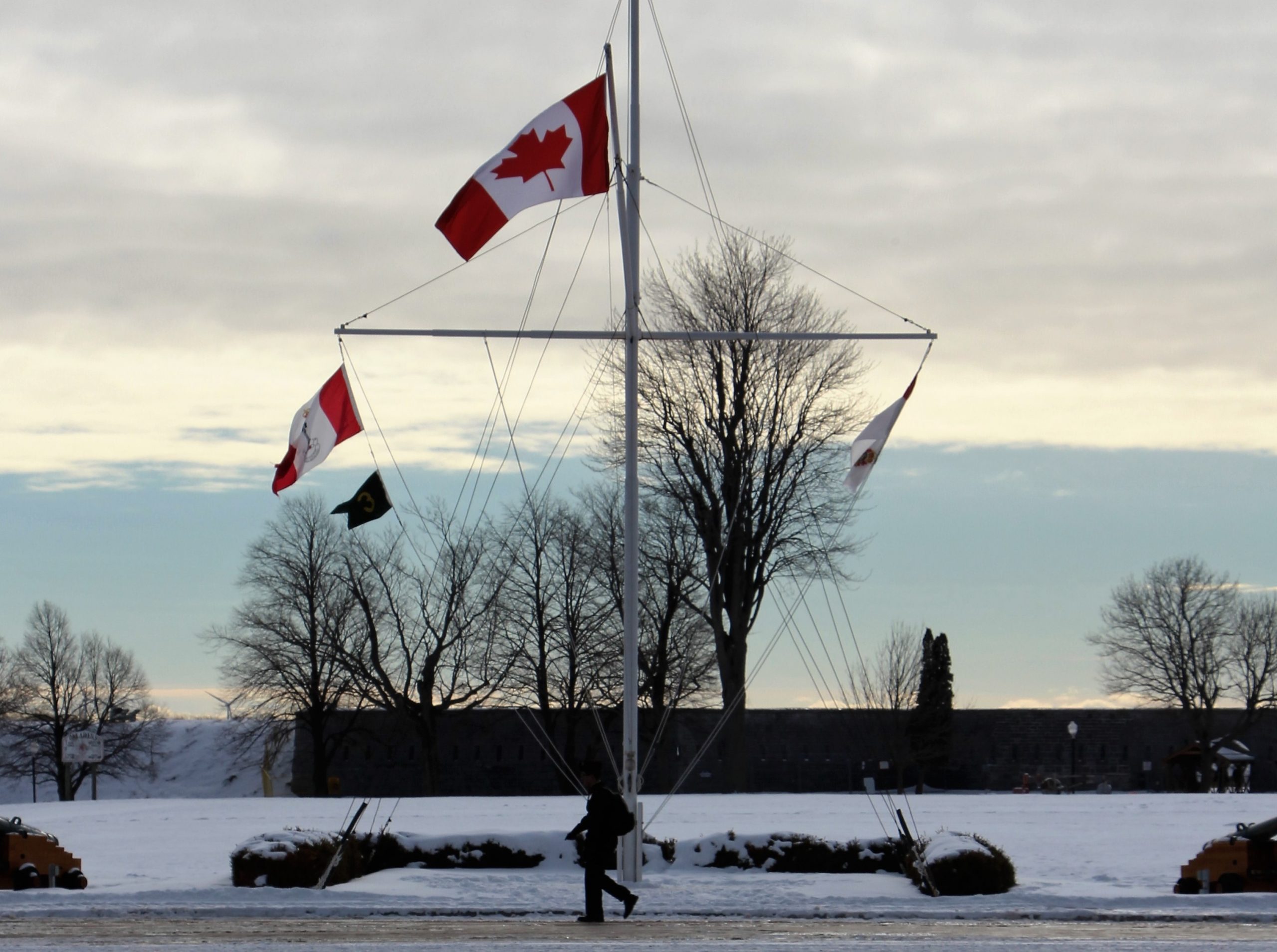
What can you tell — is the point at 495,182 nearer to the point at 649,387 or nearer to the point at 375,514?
the point at 375,514

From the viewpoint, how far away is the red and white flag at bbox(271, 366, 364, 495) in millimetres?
19016

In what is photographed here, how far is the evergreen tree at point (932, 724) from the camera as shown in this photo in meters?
61.2

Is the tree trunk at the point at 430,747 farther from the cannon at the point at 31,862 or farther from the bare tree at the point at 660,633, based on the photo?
the cannon at the point at 31,862

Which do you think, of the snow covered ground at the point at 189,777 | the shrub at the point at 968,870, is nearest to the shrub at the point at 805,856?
the shrub at the point at 968,870

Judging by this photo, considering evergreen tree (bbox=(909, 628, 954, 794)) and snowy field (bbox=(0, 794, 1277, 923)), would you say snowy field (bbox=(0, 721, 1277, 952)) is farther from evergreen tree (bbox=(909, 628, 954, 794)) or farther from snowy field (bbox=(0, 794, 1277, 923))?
evergreen tree (bbox=(909, 628, 954, 794))

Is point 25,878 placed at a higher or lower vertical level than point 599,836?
lower

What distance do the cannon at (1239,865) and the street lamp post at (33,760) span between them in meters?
63.2

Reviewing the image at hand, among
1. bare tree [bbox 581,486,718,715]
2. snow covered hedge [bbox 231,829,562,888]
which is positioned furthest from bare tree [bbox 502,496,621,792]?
snow covered hedge [bbox 231,829,562,888]

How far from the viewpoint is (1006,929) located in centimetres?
1410

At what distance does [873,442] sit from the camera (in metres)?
19.5

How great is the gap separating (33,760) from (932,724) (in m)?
44.2

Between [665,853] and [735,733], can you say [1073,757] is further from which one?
[665,853]

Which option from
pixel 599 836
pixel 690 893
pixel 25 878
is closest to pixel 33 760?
pixel 25 878

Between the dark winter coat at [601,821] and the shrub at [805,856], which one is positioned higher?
the dark winter coat at [601,821]
